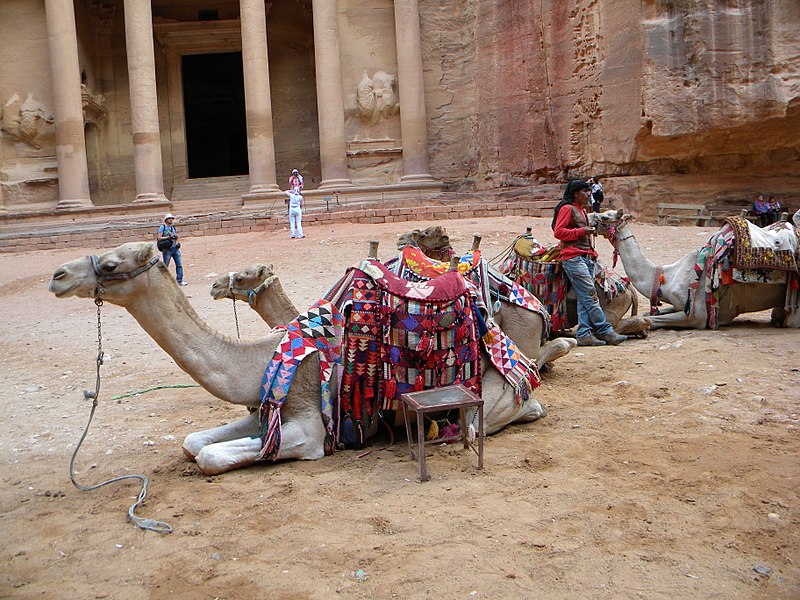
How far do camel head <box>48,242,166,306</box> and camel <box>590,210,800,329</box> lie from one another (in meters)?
5.55

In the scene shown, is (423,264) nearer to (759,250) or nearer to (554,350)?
(554,350)

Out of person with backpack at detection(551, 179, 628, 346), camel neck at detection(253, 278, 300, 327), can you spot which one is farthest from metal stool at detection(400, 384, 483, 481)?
person with backpack at detection(551, 179, 628, 346)

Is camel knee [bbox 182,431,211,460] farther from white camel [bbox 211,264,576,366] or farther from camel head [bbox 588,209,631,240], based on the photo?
camel head [bbox 588,209,631,240]

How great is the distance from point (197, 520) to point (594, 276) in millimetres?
5533

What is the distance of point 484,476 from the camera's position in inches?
186

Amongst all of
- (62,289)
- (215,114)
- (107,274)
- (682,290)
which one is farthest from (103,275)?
(215,114)

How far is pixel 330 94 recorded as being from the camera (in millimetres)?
24781

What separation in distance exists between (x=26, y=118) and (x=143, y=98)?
174 inches

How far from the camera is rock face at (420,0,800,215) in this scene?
57.5 ft

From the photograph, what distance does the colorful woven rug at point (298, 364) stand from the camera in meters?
4.96

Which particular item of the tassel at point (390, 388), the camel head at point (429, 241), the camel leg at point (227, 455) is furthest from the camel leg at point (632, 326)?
the camel leg at point (227, 455)

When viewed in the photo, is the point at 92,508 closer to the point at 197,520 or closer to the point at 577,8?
the point at 197,520

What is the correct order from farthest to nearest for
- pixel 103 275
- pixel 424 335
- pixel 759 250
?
pixel 759 250 → pixel 424 335 → pixel 103 275

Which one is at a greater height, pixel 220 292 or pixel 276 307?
pixel 220 292
